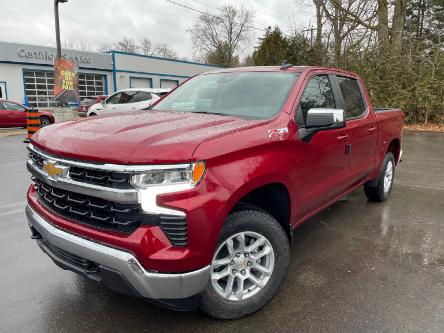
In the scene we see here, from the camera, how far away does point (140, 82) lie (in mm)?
37719

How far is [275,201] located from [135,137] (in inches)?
50.3

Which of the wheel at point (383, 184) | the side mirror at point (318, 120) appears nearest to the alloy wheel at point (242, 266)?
the side mirror at point (318, 120)

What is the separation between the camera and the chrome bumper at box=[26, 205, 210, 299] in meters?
2.21

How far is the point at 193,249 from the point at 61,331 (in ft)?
3.92

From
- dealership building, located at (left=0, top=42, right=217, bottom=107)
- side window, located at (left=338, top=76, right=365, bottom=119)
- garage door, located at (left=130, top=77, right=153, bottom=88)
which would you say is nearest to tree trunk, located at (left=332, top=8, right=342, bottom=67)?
side window, located at (left=338, top=76, right=365, bottom=119)

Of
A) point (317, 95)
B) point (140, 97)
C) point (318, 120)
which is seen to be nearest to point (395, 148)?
point (317, 95)

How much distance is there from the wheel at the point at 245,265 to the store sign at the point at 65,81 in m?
17.0

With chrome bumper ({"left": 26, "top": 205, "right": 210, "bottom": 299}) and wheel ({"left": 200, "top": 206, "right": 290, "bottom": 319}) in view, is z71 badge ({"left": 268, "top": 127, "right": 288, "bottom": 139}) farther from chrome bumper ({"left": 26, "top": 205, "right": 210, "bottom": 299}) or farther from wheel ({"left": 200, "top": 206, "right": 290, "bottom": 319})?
chrome bumper ({"left": 26, "top": 205, "right": 210, "bottom": 299})

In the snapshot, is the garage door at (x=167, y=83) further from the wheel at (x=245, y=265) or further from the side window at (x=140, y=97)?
the wheel at (x=245, y=265)

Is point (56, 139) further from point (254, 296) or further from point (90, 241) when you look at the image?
point (254, 296)

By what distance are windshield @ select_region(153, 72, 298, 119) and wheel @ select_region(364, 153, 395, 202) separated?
2.52 metres

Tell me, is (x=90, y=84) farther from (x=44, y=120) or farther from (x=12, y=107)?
(x=12, y=107)

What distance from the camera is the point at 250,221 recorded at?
266cm

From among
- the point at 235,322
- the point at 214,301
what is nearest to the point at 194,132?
the point at 214,301
